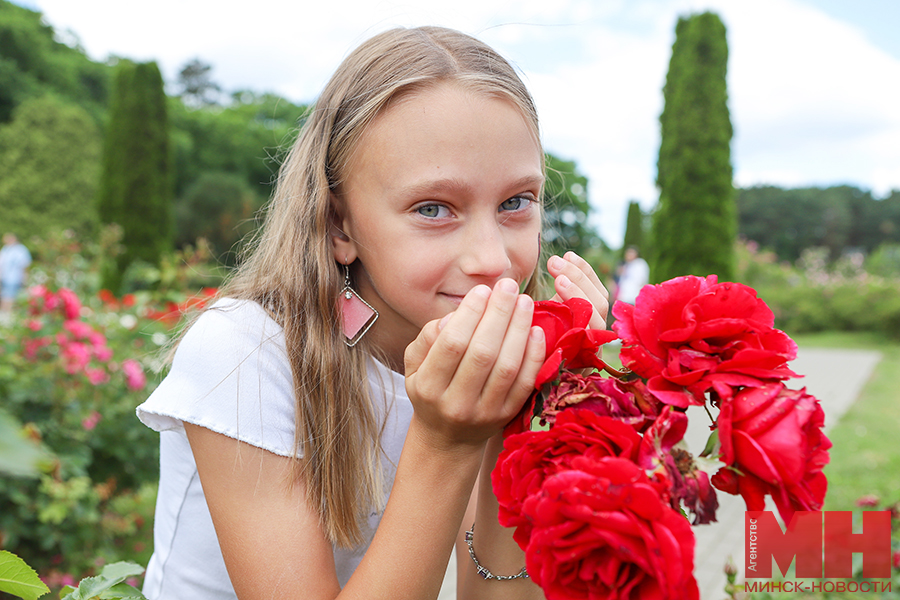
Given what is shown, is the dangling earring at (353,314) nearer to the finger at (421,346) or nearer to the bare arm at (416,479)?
the bare arm at (416,479)

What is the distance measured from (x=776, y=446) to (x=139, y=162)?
15.3 m

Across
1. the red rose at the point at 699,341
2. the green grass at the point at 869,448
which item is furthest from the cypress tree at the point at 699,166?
the red rose at the point at 699,341

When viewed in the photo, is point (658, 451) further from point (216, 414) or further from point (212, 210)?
point (212, 210)

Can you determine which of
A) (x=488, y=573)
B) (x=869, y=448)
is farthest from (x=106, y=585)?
(x=869, y=448)

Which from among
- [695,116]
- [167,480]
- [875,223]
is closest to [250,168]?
[695,116]

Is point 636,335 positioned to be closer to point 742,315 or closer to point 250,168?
point 742,315

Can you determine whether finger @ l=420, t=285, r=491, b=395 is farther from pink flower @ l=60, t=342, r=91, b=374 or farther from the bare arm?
pink flower @ l=60, t=342, r=91, b=374

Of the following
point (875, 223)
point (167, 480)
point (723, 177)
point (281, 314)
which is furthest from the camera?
point (875, 223)

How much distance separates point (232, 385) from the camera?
1.33m

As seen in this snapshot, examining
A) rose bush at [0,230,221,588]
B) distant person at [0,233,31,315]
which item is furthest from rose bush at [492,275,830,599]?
distant person at [0,233,31,315]

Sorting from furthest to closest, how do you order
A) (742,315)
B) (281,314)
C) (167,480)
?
1. (167,480)
2. (281,314)
3. (742,315)

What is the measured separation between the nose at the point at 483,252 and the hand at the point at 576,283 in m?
0.10

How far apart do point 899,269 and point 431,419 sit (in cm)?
2586

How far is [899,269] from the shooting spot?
70.5 feet
